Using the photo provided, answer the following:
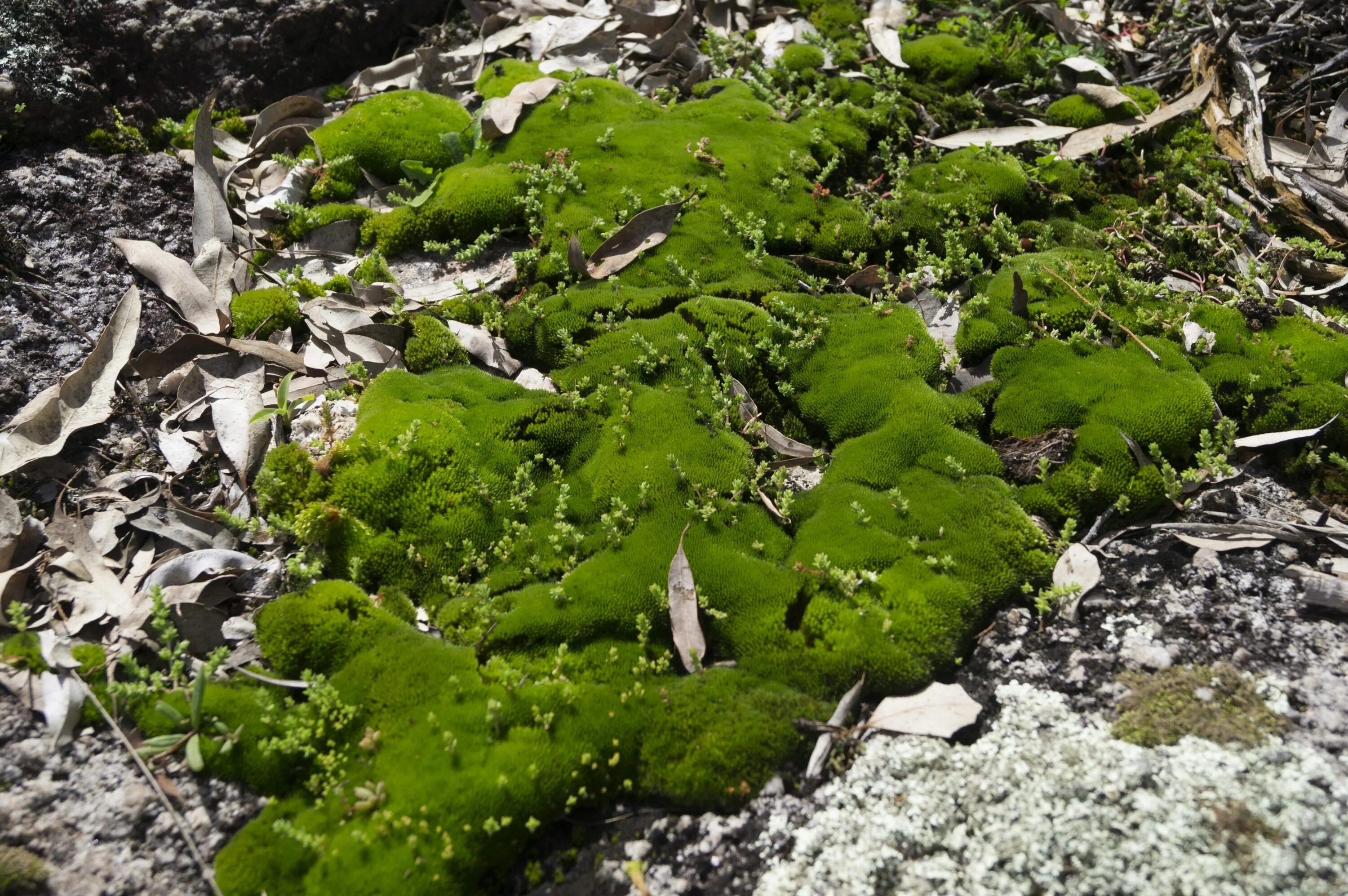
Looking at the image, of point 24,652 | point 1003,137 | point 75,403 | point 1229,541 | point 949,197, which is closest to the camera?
point 24,652

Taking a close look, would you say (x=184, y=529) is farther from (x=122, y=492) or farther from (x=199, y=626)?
(x=199, y=626)

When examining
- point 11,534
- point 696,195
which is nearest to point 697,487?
point 696,195

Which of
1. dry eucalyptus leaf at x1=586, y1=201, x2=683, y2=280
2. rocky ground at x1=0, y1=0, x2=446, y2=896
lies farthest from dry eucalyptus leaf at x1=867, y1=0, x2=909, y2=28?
rocky ground at x1=0, y1=0, x2=446, y2=896

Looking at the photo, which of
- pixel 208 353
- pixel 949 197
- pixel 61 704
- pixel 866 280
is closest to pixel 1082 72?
pixel 949 197

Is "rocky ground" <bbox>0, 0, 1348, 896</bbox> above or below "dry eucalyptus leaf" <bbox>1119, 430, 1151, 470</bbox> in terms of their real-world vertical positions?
below

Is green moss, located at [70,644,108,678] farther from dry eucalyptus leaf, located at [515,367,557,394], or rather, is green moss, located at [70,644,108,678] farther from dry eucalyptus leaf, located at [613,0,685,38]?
dry eucalyptus leaf, located at [613,0,685,38]
